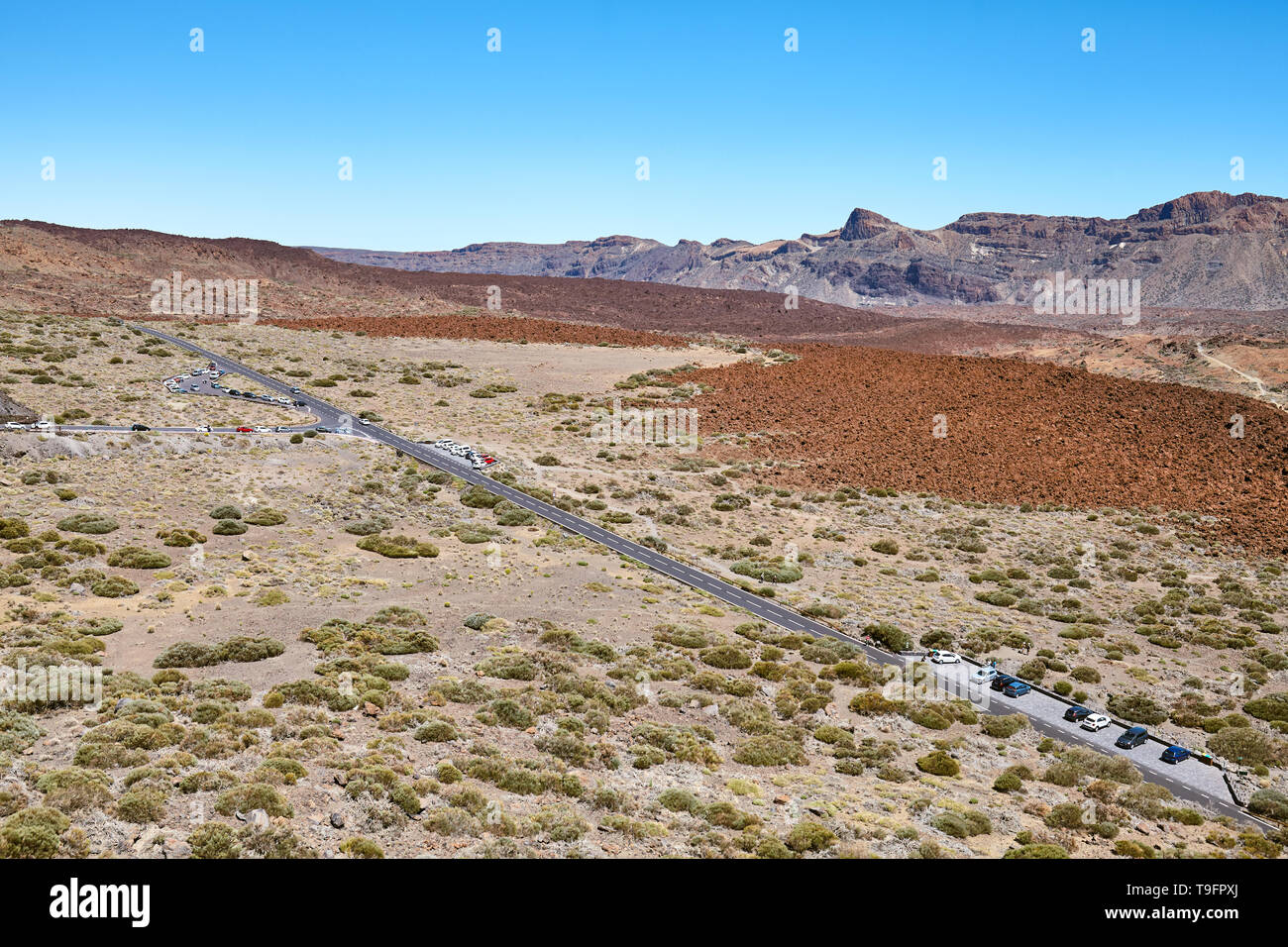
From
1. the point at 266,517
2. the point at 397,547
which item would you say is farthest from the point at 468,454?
the point at 397,547

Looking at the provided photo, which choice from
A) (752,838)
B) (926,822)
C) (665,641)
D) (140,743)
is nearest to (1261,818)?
(926,822)

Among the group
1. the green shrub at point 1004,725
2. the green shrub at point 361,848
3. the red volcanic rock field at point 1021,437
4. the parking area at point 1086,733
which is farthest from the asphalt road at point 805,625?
the green shrub at point 361,848

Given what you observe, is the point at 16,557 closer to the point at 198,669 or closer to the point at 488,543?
the point at 198,669

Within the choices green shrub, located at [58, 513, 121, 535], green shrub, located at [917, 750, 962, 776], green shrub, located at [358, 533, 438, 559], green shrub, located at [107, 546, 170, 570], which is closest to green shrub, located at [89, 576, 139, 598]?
green shrub, located at [107, 546, 170, 570]

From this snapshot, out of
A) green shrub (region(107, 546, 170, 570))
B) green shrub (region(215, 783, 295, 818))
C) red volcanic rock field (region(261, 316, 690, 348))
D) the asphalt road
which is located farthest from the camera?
red volcanic rock field (region(261, 316, 690, 348))

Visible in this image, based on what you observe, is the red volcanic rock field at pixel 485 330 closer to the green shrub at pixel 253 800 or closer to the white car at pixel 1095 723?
the white car at pixel 1095 723

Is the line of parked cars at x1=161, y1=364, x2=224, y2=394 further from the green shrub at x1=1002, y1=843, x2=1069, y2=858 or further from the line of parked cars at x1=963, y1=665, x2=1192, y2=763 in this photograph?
the green shrub at x1=1002, y1=843, x2=1069, y2=858

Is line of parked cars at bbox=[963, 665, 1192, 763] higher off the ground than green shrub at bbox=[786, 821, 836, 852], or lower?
lower

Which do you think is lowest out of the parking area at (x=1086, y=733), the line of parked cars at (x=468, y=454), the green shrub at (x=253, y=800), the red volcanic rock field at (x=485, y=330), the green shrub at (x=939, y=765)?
the parking area at (x=1086, y=733)
